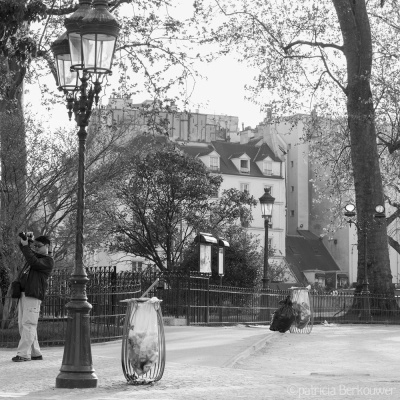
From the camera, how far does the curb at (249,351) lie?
14.3m

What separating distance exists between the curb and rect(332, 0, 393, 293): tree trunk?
14.2 m

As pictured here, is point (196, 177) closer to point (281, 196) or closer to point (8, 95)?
point (8, 95)

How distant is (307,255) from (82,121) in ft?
260

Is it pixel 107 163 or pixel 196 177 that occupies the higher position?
pixel 196 177

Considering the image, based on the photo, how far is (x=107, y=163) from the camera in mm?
20312

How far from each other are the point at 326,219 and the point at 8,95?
72964 millimetres

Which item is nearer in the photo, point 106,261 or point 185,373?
point 185,373

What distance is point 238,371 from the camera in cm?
1303

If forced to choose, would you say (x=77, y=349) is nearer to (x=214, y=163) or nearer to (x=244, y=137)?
(x=214, y=163)

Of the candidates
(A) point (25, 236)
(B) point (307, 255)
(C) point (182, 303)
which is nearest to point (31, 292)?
(A) point (25, 236)

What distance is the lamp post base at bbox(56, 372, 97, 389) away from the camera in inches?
425

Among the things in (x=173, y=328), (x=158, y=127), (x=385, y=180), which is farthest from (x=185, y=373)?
(x=385, y=180)

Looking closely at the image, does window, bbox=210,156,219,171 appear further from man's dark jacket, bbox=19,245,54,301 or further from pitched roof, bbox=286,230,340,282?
man's dark jacket, bbox=19,245,54,301

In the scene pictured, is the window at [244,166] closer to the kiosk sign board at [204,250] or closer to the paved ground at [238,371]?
the kiosk sign board at [204,250]
